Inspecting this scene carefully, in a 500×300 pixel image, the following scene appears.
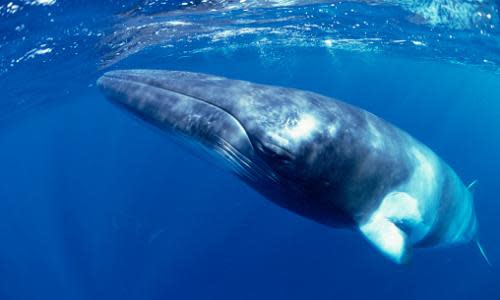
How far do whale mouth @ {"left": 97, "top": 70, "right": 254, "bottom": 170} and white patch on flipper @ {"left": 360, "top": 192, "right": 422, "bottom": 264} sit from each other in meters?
1.75

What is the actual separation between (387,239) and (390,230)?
124mm

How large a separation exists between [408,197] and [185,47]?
1011 inches

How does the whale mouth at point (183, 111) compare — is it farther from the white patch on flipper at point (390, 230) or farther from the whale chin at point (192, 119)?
the white patch on flipper at point (390, 230)

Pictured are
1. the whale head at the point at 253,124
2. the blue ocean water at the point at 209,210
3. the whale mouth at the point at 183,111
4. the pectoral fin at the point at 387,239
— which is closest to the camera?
the whale head at the point at 253,124

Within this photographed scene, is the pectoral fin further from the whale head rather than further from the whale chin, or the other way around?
the whale chin

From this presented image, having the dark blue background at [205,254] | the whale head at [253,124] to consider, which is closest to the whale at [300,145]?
the whale head at [253,124]

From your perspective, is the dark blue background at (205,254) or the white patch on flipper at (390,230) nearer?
the white patch on flipper at (390,230)

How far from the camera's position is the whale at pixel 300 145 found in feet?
14.9

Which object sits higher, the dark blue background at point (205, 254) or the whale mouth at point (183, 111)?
the whale mouth at point (183, 111)

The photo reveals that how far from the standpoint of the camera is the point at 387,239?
5.09 metres

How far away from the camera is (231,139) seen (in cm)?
454

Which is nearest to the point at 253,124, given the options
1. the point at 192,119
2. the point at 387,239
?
the point at 192,119

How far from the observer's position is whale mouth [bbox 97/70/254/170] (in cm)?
457

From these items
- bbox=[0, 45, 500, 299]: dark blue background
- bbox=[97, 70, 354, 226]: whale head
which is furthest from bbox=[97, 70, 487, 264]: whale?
bbox=[0, 45, 500, 299]: dark blue background
